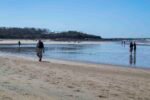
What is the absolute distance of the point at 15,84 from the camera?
13.3 m

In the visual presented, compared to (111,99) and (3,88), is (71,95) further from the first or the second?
(3,88)

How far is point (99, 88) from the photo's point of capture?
12.7 meters

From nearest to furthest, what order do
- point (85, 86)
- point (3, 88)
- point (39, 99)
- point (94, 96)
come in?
point (39, 99) < point (94, 96) < point (3, 88) < point (85, 86)

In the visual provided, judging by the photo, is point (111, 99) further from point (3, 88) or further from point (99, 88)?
point (3, 88)

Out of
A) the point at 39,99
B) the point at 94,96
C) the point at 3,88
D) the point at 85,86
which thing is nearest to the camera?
the point at 39,99

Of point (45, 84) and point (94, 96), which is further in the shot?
point (45, 84)

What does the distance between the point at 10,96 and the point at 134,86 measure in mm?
4715

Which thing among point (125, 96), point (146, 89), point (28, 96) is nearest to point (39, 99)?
point (28, 96)

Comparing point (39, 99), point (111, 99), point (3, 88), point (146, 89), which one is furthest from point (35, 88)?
point (146, 89)

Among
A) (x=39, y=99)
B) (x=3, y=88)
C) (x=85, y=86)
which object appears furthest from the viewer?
(x=85, y=86)

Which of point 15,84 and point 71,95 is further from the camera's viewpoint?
point 15,84

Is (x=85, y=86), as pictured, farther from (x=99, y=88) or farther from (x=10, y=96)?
(x=10, y=96)

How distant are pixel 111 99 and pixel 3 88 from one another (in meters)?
3.68

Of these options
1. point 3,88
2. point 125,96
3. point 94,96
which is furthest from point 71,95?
point 3,88
